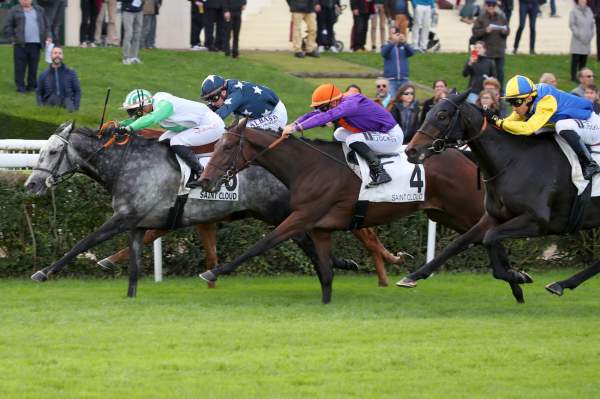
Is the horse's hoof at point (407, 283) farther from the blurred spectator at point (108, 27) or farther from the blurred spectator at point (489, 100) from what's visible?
the blurred spectator at point (108, 27)

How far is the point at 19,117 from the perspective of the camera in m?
19.0

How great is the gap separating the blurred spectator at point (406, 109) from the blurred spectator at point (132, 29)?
759 cm

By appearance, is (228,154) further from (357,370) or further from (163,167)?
(357,370)

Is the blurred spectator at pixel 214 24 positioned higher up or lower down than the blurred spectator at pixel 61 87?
higher up

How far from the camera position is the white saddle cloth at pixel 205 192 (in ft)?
41.0

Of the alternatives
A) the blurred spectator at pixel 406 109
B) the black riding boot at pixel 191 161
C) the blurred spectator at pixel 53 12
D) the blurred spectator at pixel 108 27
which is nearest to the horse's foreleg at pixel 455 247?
the black riding boot at pixel 191 161

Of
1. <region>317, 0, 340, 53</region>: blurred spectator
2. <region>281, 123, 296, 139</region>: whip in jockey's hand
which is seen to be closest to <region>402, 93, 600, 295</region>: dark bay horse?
<region>281, 123, 296, 139</region>: whip in jockey's hand

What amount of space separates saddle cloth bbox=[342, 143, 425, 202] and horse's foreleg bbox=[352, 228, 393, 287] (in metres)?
1.05

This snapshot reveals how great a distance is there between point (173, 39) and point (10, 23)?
644cm

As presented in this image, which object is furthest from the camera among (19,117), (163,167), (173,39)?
(173,39)

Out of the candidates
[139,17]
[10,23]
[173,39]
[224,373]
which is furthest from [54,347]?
[173,39]

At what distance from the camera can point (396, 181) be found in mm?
12273

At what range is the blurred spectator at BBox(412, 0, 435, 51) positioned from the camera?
25688mm

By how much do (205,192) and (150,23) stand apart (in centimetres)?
1339
